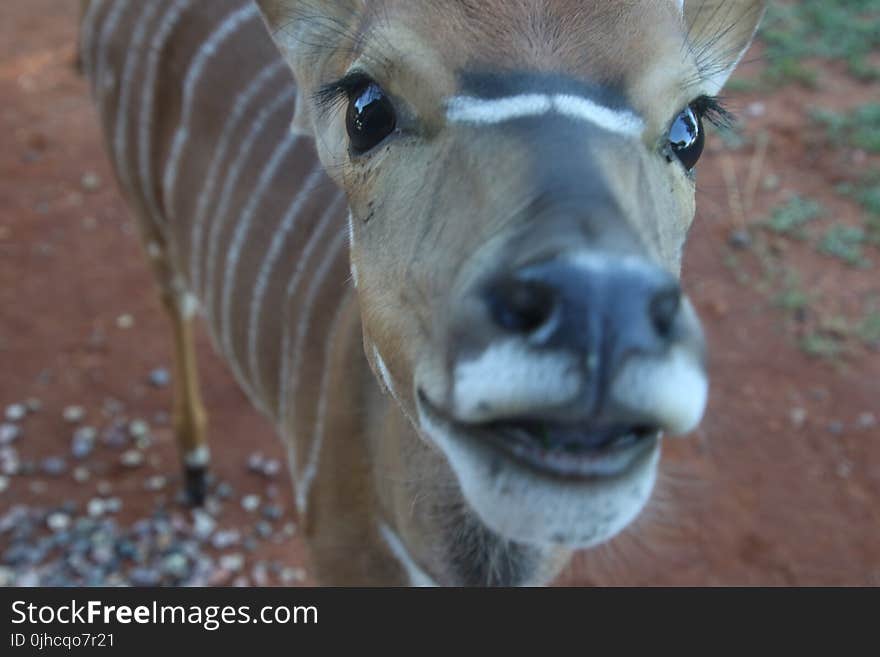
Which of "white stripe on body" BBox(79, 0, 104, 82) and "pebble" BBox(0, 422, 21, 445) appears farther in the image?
"pebble" BBox(0, 422, 21, 445)

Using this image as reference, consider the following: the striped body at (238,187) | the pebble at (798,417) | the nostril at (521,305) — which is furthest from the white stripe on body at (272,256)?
the pebble at (798,417)

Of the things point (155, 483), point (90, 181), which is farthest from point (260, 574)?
point (90, 181)

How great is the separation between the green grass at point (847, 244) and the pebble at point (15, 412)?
4.70 meters

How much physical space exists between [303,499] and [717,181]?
399 cm

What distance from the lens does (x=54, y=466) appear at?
14.2ft

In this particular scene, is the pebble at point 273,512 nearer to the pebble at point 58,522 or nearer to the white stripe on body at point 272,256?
the pebble at point 58,522

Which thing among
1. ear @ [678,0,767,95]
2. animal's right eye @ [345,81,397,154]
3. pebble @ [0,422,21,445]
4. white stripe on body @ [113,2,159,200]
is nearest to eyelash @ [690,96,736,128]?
ear @ [678,0,767,95]

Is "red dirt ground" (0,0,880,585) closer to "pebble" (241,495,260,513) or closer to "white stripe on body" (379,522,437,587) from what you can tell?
"pebble" (241,495,260,513)

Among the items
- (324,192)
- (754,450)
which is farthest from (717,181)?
(324,192)

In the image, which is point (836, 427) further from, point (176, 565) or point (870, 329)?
point (176, 565)

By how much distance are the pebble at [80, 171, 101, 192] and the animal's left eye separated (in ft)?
16.3

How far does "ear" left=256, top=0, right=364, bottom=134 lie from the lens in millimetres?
1982

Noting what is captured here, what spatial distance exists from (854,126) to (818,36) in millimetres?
1037

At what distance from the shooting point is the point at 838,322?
5.01 meters
